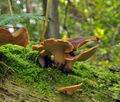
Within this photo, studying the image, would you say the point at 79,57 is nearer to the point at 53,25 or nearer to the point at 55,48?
the point at 55,48

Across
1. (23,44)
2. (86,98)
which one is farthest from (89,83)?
(23,44)

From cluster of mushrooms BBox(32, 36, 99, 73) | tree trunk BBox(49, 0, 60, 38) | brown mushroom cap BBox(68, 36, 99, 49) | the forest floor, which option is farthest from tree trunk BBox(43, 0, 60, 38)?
brown mushroom cap BBox(68, 36, 99, 49)

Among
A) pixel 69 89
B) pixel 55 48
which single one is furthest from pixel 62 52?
pixel 69 89

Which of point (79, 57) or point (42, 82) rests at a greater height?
point (79, 57)

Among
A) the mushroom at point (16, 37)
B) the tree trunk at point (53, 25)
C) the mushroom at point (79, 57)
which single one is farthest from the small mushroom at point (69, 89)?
the tree trunk at point (53, 25)

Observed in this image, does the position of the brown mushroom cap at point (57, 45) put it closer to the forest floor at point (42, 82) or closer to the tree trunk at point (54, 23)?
the forest floor at point (42, 82)

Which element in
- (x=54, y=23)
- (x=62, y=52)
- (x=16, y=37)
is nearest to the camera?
(x=16, y=37)

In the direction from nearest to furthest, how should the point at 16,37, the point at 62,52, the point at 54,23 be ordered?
1. the point at 16,37
2. the point at 62,52
3. the point at 54,23

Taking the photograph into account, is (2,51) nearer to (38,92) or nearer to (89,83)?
(38,92)
